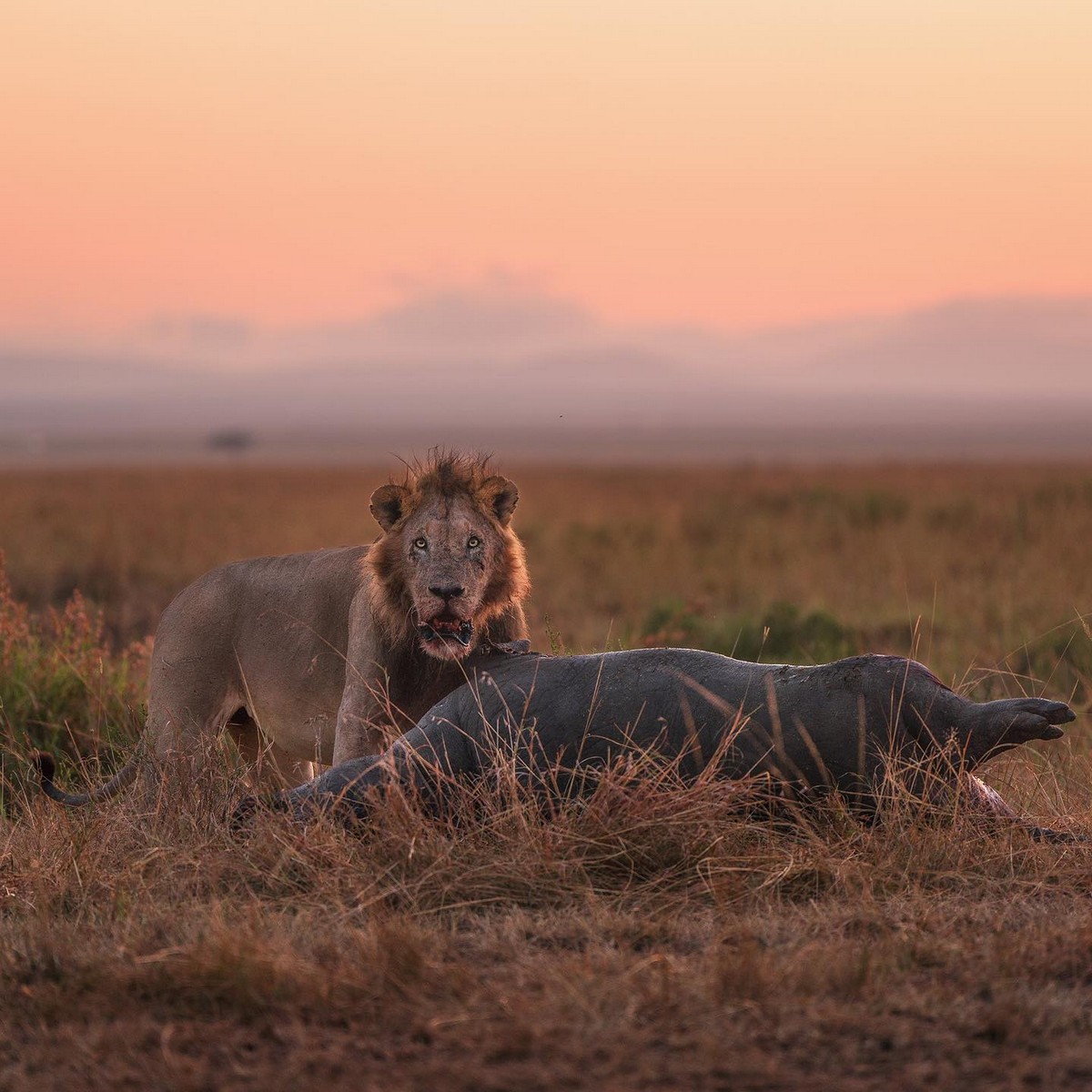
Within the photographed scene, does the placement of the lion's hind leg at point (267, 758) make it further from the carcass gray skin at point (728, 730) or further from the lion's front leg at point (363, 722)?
the carcass gray skin at point (728, 730)

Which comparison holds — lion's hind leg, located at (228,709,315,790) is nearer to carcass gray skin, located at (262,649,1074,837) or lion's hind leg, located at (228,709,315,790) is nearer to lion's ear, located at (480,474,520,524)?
carcass gray skin, located at (262,649,1074,837)

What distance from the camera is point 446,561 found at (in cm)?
550

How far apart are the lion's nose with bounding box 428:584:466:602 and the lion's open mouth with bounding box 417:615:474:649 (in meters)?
0.08

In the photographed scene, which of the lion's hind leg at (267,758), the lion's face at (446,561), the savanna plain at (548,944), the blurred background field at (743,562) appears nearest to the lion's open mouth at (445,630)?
the lion's face at (446,561)

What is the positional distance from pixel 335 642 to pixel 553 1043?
2.79 meters

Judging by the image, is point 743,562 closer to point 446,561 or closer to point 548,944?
point 446,561

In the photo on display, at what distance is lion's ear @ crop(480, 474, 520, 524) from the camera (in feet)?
18.9

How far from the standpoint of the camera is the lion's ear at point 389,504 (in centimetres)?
575

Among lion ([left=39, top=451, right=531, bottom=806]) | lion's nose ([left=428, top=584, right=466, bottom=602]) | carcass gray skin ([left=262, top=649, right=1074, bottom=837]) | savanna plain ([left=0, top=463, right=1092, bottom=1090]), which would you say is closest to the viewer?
savanna plain ([left=0, top=463, right=1092, bottom=1090])

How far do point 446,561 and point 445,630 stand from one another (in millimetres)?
241

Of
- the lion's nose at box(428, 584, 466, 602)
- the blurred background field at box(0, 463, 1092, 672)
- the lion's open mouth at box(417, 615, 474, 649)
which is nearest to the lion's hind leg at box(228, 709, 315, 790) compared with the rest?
the lion's open mouth at box(417, 615, 474, 649)

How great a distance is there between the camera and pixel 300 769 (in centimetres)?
677

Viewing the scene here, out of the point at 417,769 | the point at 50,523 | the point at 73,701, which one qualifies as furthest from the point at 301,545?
the point at 417,769

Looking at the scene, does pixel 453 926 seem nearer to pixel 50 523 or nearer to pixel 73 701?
pixel 73 701
